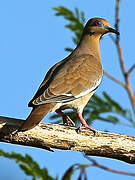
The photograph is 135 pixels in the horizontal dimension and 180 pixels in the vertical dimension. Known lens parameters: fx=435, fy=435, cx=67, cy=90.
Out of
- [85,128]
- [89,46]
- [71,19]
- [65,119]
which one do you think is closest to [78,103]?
[65,119]

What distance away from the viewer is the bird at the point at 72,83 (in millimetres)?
4437

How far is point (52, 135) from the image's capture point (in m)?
4.00

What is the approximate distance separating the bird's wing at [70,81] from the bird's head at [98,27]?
40 cm

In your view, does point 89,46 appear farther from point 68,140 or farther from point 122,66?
point 122,66

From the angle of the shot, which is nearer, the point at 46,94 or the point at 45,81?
the point at 46,94

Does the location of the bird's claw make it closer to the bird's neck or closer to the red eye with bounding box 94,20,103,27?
the bird's neck

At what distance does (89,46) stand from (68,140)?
2.13 meters

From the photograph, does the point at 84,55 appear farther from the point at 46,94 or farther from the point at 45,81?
the point at 46,94

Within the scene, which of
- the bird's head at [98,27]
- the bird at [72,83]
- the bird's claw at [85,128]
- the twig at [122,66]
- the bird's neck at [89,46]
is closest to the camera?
the twig at [122,66]

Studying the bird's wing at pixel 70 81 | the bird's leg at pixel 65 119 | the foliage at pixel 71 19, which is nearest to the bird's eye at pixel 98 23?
the bird's wing at pixel 70 81

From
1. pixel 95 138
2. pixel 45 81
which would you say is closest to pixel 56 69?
pixel 45 81

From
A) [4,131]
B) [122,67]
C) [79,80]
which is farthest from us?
[79,80]

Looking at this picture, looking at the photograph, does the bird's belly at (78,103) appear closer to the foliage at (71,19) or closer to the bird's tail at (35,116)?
the bird's tail at (35,116)

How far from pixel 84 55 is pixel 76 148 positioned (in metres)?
1.86
